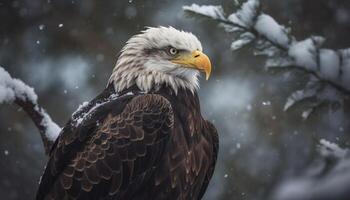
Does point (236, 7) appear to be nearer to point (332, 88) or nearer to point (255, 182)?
point (332, 88)

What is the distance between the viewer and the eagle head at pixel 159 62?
371 centimetres

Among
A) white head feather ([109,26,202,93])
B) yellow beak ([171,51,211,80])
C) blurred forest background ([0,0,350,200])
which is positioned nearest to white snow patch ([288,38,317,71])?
yellow beak ([171,51,211,80])

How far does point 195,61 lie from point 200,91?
265cm

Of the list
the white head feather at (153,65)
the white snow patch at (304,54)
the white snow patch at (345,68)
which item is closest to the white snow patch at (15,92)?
the white head feather at (153,65)

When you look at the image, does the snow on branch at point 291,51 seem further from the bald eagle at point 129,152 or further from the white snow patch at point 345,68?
the bald eagle at point 129,152

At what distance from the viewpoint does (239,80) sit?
21.0 ft

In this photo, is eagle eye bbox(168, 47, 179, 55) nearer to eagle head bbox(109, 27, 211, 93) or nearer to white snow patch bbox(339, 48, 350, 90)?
eagle head bbox(109, 27, 211, 93)

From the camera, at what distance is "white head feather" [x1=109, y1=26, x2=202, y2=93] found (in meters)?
3.72

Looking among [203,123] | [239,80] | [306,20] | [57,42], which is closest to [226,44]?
[239,80]

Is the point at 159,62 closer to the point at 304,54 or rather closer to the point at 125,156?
the point at 125,156

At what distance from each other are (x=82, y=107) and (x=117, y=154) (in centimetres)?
43

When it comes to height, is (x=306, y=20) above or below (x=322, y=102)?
above

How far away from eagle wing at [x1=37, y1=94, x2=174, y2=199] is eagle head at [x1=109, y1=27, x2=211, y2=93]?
1.36 ft

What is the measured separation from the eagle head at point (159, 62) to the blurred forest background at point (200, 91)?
2.34 m
